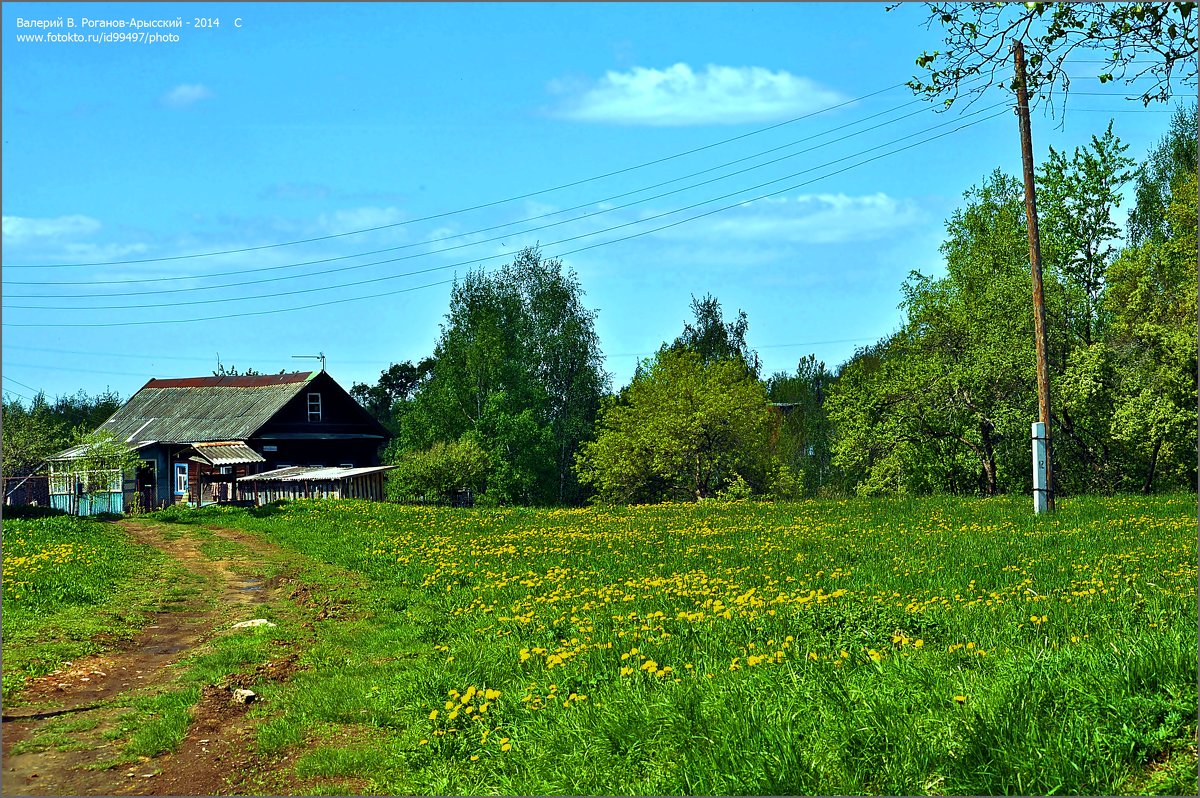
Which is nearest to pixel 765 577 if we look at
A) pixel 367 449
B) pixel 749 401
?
pixel 749 401

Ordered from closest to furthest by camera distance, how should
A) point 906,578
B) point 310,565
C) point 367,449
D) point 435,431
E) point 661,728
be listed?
point 661,728
point 906,578
point 310,565
point 367,449
point 435,431

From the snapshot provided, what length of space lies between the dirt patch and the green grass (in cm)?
36

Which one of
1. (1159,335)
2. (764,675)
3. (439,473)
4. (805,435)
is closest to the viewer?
(764,675)

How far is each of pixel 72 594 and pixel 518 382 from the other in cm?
4589

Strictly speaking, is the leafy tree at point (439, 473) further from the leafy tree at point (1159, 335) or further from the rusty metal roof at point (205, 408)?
the leafy tree at point (1159, 335)

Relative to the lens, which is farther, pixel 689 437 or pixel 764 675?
pixel 689 437

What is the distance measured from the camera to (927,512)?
78.7 feet

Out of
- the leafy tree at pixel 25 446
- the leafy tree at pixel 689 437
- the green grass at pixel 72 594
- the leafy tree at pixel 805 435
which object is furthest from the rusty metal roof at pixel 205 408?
the leafy tree at pixel 805 435

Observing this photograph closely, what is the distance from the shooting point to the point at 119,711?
27.8 ft

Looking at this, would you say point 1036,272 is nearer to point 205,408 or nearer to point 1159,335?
point 1159,335

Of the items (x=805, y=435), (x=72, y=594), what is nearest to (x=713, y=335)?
(x=805, y=435)

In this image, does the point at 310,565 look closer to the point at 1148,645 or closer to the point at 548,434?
the point at 1148,645

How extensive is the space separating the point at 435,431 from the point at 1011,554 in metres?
46.2

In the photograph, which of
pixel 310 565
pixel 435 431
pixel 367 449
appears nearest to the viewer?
pixel 310 565
